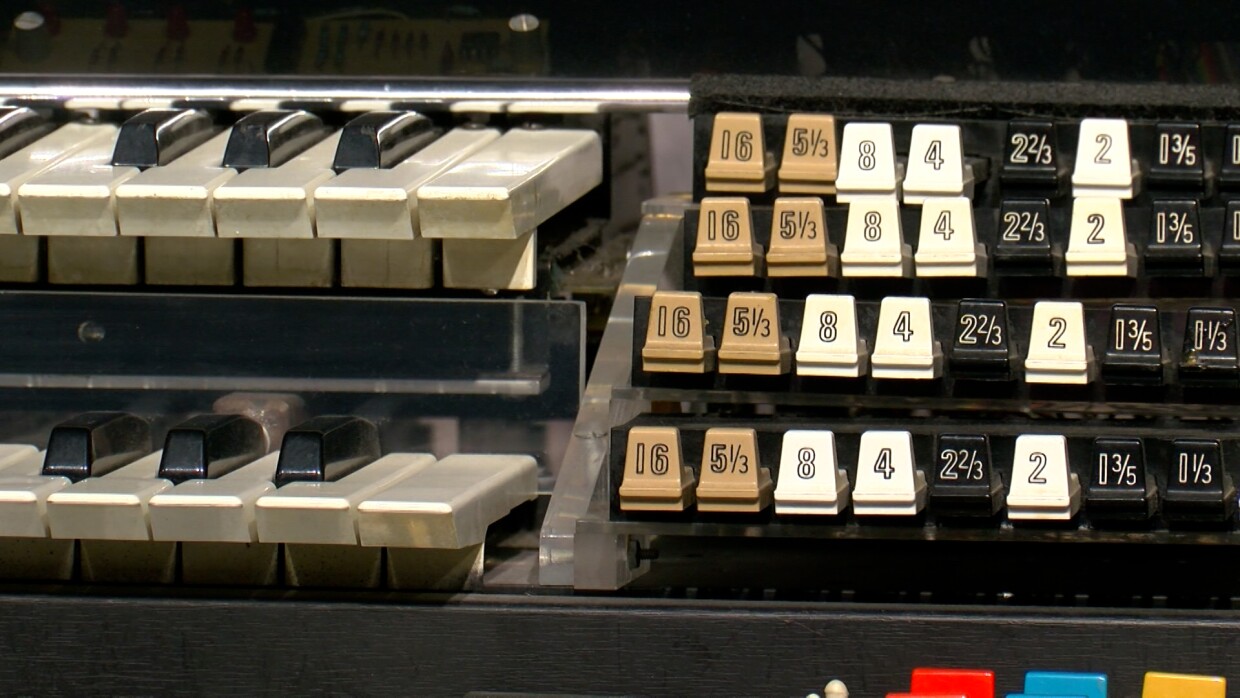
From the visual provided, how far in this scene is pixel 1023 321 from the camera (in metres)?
0.90

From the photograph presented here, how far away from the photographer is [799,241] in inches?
36.0

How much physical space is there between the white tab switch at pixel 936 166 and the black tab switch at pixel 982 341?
0.10m

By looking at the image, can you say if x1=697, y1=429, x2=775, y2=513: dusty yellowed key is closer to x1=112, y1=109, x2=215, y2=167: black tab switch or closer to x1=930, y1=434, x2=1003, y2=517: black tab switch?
x1=930, y1=434, x2=1003, y2=517: black tab switch

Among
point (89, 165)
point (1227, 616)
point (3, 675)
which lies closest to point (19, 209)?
point (89, 165)

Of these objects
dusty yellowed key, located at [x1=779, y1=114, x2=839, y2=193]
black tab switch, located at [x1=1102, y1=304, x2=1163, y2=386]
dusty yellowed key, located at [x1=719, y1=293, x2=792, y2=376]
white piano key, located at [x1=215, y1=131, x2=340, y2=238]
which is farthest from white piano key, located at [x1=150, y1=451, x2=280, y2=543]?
black tab switch, located at [x1=1102, y1=304, x2=1163, y2=386]

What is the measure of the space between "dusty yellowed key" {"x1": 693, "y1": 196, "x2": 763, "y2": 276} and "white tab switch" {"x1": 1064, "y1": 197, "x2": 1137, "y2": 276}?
7.8 inches

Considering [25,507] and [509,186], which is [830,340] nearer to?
[509,186]

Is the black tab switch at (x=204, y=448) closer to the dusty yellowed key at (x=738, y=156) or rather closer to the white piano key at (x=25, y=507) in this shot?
the white piano key at (x=25, y=507)

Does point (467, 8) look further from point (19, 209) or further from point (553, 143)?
point (19, 209)

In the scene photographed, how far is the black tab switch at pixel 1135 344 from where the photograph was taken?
0.87 m

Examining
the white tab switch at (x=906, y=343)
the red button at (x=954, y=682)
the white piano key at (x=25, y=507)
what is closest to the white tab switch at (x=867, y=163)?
the white tab switch at (x=906, y=343)

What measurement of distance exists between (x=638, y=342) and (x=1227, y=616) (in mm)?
382

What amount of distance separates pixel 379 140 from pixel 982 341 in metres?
0.42

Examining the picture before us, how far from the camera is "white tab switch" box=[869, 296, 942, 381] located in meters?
0.88
